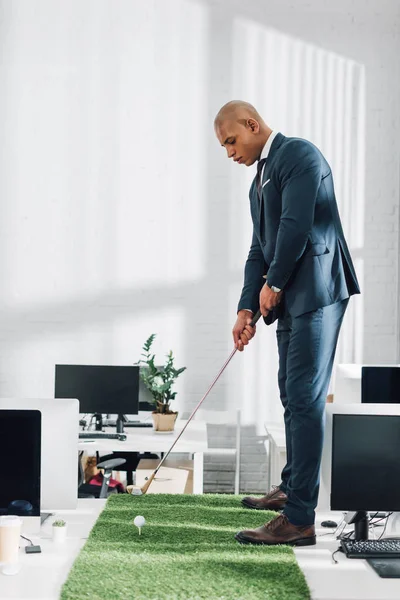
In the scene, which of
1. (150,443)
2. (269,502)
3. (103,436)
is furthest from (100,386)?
(269,502)

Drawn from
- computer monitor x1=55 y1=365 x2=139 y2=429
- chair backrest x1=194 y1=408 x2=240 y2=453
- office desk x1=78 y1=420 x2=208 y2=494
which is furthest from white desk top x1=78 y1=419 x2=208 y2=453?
chair backrest x1=194 y1=408 x2=240 y2=453

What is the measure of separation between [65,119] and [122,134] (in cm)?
43

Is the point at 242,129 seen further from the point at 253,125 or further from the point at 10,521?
the point at 10,521

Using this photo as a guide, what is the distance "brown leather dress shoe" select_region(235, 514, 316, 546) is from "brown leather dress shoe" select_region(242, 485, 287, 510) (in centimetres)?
34

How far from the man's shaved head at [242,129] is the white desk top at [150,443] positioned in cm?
190

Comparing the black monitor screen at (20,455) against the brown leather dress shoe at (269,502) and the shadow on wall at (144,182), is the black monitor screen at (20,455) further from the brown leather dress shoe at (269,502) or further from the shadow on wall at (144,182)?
the shadow on wall at (144,182)

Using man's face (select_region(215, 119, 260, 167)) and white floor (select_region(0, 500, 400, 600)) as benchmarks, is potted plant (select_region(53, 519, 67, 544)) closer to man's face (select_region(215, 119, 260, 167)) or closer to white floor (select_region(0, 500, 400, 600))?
white floor (select_region(0, 500, 400, 600))

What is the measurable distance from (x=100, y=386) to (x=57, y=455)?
7.43 feet

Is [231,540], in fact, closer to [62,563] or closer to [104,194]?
[62,563]

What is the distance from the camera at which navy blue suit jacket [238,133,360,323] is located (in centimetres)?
210

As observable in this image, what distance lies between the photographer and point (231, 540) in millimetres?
2031

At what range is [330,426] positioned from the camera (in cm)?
193

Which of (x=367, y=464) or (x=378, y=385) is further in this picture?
(x=378, y=385)

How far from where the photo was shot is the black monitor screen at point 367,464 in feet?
6.18
